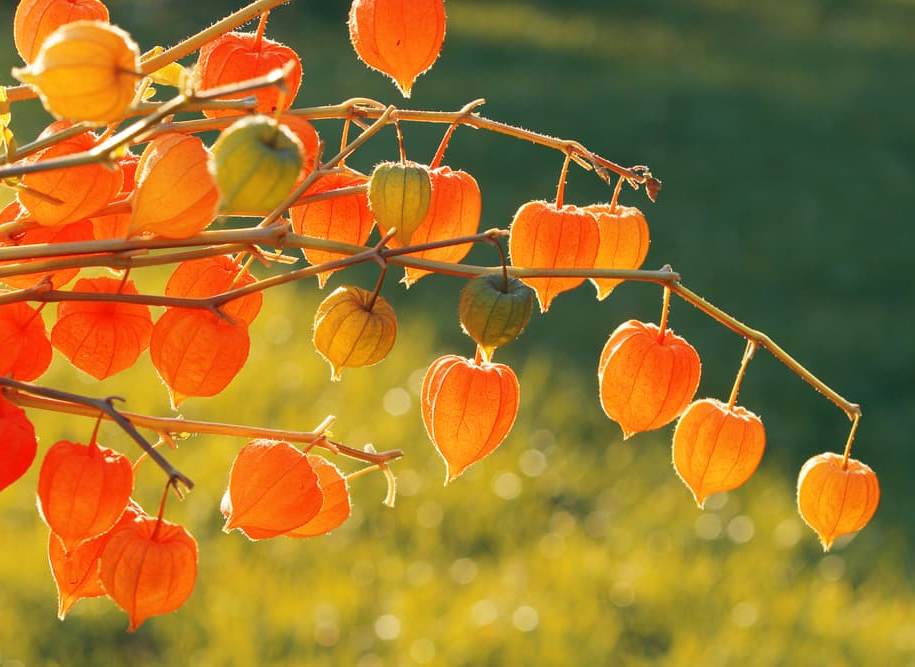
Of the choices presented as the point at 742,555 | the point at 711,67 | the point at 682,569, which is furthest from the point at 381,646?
the point at 711,67

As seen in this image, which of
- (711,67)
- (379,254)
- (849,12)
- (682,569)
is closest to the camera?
(379,254)

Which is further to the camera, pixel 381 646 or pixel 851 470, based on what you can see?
pixel 381 646

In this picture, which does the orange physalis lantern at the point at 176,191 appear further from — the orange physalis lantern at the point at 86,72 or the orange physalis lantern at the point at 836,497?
the orange physalis lantern at the point at 836,497

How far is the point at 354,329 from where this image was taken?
0.67 metres

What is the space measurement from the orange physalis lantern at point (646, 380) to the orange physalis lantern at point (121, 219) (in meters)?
0.27

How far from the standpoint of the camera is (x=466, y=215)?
0.74m

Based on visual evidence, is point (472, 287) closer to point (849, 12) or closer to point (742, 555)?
point (742, 555)

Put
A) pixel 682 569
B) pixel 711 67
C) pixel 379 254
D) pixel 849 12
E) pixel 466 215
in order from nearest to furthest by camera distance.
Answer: pixel 379 254, pixel 466 215, pixel 682 569, pixel 711 67, pixel 849 12

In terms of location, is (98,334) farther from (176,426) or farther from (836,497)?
(836,497)

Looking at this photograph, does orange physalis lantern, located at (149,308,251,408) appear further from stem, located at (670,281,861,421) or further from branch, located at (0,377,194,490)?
stem, located at (670,281,861,421)

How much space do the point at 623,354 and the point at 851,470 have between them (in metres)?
0.16

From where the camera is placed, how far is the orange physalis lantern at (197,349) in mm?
657

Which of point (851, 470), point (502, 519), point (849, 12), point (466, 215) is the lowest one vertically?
point (849, 12)

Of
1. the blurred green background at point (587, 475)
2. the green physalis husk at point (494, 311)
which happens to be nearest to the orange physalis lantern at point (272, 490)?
the green physalis husk at point (494, 311)
